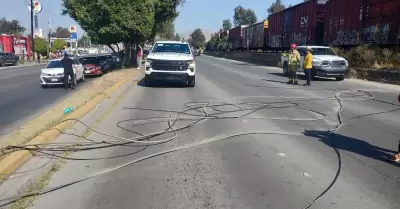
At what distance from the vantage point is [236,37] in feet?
214

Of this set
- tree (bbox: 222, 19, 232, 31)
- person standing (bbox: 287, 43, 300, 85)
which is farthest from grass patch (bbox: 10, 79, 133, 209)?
tree (bbox: 222, 19, 232, 31)

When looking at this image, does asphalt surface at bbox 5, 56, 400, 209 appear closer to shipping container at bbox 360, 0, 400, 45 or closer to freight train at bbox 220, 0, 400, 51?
shipping container at bbox 360, 0, 400, 45

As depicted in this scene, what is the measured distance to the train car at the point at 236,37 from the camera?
60.8 meters

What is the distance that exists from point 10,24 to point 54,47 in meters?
36.5

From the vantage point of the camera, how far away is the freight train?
71.4 ft

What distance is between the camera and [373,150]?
7.12 meters

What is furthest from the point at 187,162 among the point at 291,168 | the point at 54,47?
the point at 54,47

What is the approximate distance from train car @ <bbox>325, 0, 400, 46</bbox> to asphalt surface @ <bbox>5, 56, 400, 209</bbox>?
38.4 ft

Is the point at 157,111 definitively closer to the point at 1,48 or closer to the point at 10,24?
the point at 1,48

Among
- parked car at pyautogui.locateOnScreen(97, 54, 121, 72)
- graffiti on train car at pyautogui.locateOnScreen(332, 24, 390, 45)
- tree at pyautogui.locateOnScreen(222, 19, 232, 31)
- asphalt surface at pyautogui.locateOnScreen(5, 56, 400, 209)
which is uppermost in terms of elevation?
tree at pyautogui.locateOnScreen(222, 19, 232, 31)

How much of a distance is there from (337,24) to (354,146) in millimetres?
21168

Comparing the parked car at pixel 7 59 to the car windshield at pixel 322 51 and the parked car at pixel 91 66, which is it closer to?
the parked car at pixel 91 66

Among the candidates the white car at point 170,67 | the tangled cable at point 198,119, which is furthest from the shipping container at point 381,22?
the white car at point 170,67

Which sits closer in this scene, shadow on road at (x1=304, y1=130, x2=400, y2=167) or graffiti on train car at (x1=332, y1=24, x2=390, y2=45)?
shadow on road at (x1=304, y1=130, x2=400, y2=167)
